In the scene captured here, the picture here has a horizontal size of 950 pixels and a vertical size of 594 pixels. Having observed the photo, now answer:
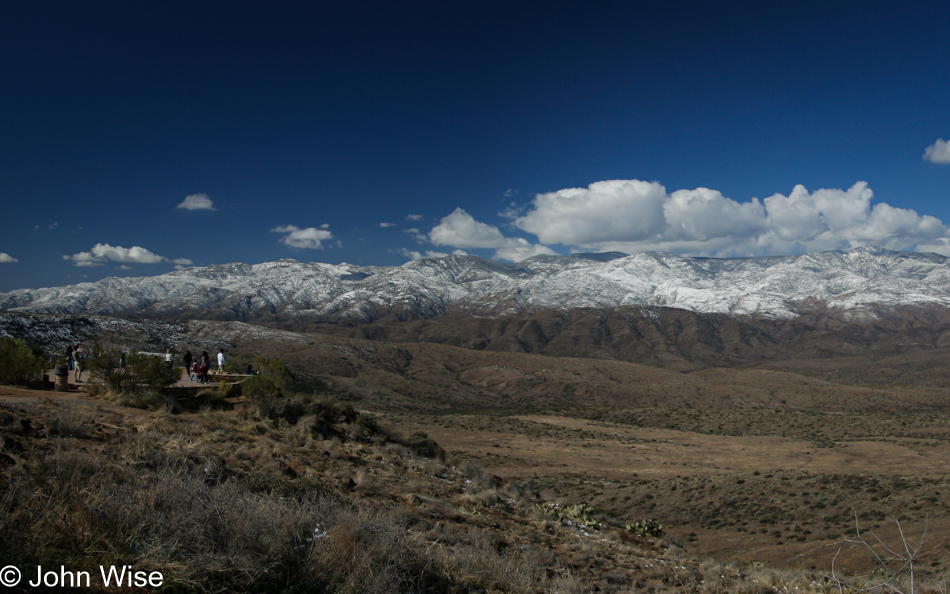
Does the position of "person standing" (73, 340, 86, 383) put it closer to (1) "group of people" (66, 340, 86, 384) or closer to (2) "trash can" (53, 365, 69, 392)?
(1) "group of people" (66, 340, 86, 384)

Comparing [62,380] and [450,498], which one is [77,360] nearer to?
[62,380]

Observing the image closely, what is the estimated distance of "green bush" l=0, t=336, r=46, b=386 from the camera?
50.6ft

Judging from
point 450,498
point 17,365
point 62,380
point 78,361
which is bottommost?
point 450,498

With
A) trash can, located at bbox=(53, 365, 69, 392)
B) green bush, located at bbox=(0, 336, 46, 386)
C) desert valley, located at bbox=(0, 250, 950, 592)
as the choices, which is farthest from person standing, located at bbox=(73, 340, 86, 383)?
desert valley, located at bbox=(0, 250, 950, 592)

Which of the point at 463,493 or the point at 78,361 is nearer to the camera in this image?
the point at 463,493

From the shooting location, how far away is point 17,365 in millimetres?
15742

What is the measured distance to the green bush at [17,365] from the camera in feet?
50.6

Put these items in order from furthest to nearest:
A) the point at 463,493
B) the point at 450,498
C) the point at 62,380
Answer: the point at 62,380 → the point at 463,493 → the point at 450,498

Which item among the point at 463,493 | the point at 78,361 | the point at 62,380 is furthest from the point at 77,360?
the point at 463,493

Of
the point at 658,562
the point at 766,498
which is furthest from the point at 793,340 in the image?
the point at 658,562

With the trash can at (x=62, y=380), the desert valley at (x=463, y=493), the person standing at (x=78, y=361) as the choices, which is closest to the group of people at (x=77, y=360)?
the person standing at (x=78, y=361)

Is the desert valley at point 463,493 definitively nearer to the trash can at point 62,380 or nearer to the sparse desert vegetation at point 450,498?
the sparse desert vegetation at point 450,498

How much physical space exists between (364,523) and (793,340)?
221m

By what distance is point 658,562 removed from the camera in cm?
1027
